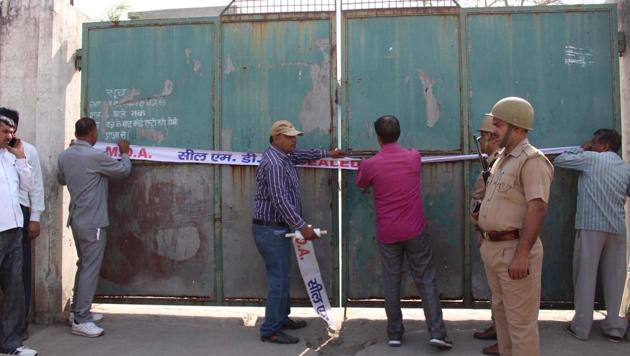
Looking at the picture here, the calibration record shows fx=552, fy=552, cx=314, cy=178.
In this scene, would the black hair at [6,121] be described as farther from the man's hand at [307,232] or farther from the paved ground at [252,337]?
the man's hand at [307,232]

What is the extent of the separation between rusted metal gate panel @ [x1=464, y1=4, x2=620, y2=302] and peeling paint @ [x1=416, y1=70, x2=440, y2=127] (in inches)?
11.9

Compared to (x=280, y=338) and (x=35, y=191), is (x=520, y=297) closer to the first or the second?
(x=280, y=338)

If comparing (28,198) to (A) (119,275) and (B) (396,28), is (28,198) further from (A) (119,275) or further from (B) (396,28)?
(B) (396,28)

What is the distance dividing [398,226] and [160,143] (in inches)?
95.4

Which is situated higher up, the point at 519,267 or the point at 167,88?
the point at 167,88

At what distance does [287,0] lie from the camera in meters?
5.22

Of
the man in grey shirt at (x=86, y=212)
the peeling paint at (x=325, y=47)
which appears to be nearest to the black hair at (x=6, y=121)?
the man in grey shirt at (x=86, y=212)

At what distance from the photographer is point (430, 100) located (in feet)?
16.5

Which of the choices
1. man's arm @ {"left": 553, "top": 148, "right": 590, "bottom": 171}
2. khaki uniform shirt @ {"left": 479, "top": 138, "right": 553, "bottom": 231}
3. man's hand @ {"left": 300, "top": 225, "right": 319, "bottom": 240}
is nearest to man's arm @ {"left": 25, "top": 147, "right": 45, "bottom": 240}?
man's hand @ {"left": 300, "top": 225, "right": 319, "bottom": 240}

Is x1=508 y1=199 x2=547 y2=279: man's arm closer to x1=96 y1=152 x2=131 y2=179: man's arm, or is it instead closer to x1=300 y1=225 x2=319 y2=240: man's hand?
x1=300 y1=225 x2=319 y2=240: man's hand

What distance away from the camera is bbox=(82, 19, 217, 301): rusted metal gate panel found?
17.0ft

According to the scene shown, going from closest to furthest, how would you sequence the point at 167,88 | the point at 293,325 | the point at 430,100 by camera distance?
1. the point at 293,325
2. the point at 430,100
3. the point at 167,88

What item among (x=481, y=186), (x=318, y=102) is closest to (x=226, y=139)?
(x=318, y=102)

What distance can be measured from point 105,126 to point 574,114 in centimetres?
433
